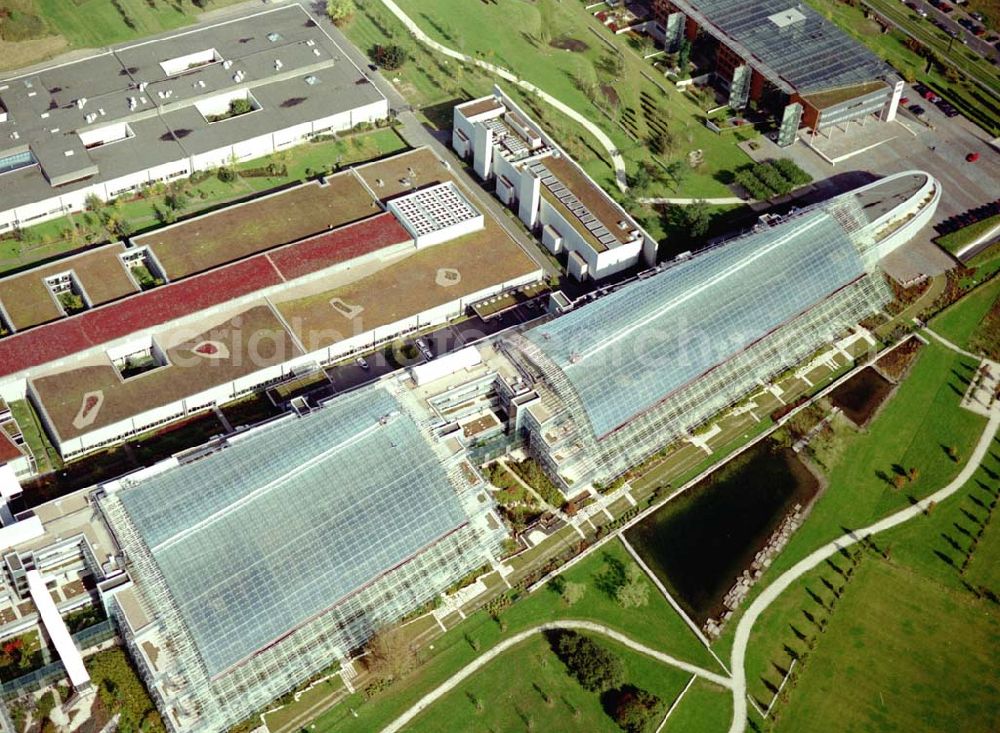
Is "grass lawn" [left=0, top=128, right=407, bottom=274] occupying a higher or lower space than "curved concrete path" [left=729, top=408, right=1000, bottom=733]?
higher

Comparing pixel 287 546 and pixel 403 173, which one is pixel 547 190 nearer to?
pixel 403 173

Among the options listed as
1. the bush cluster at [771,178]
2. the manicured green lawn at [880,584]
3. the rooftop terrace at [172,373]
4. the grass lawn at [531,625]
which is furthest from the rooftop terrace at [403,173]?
the manicured green lawn at [880,584]

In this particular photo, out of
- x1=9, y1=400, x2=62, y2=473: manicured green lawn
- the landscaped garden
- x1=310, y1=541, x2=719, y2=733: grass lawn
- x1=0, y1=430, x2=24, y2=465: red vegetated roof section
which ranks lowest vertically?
x1=310, y1=541, x2=719, y2=733: grass lawn

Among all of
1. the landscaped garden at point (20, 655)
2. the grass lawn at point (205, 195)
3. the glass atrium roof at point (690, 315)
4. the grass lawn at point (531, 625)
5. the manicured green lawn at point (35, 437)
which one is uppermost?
the glass atrium roof at point (690, 315)

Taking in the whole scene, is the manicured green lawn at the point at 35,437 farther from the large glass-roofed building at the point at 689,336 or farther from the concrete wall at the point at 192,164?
the large glass-roofed building at the point at 689,336

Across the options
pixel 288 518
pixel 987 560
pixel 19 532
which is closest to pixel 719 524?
pixel 987 560

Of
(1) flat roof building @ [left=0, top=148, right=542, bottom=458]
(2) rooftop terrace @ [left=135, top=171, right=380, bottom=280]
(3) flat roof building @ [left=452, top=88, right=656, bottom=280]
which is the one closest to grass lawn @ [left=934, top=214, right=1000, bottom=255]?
(3) flat roof building @ [left=452, top=88, right=656, bottom=280]

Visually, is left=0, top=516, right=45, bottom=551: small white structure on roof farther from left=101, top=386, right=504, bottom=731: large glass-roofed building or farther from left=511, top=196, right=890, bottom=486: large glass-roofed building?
left=511, top=196, right=890, bottom=486: large glass-roofed building

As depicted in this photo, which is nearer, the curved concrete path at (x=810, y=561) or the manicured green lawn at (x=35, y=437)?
the curved concrete path at (x=810, y=561)

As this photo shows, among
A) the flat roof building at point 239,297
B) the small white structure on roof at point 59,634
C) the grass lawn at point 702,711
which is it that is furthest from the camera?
the flat roof building at point 239,297
